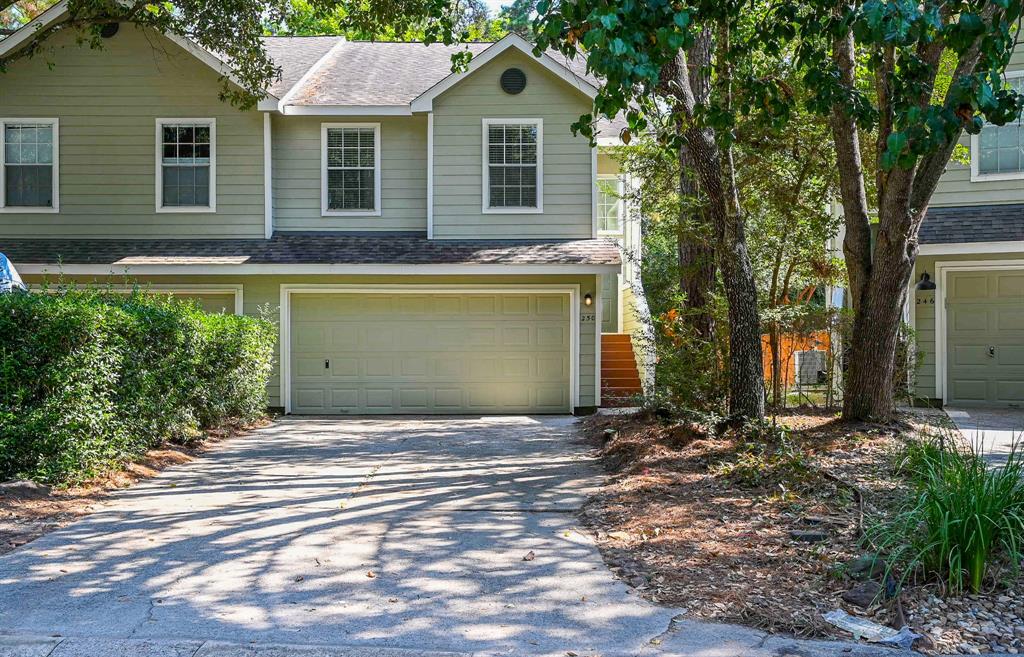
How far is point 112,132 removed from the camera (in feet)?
51.9

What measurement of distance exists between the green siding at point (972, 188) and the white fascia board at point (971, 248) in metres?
1.37

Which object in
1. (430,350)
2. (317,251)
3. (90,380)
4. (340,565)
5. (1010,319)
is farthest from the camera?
(430,350)

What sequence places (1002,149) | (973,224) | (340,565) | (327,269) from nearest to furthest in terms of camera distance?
1. (340,565)
2. (973,224)
3. (327,269)
4. (1002,149)

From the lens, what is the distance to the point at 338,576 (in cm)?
582

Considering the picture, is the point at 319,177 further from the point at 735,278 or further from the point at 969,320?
the point at 969,320

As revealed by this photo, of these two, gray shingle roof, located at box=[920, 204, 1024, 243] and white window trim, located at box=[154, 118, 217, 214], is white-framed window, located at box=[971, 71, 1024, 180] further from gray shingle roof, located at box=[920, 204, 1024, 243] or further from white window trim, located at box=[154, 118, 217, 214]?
white window trim, located at box=[154, 118, 217, 214]

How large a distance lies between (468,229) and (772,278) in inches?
218

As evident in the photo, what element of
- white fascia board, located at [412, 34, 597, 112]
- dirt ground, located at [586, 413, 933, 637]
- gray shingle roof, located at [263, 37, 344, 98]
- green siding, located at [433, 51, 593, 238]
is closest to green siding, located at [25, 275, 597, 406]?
green siding, located at [433, 51, 593, 238]

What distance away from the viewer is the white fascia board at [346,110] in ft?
51.4

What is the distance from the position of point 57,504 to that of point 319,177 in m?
9.53

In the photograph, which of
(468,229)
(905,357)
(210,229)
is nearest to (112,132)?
(210,229)

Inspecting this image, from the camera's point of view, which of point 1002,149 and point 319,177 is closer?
point 1002,149

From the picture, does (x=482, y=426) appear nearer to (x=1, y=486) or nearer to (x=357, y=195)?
(x=357, y=195)

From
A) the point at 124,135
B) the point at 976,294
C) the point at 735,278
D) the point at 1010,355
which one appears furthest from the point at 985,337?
the point at 124,135
